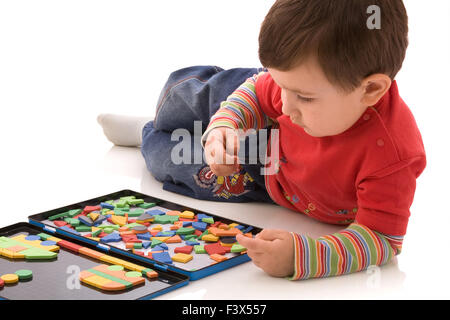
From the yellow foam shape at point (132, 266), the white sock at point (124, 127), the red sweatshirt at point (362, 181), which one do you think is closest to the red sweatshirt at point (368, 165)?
the red sweatshirt at point (362, 181)

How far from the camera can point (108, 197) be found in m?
1.45

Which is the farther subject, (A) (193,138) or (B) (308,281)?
(A) (193,138)

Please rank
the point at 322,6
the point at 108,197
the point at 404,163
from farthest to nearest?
the point at 108,197 → the point at 404,163 → the point at 322,6

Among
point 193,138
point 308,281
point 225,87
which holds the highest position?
point 225,87

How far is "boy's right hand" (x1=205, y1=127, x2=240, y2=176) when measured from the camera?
1229mm

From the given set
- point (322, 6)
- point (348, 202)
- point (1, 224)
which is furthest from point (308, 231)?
point (1, 224)

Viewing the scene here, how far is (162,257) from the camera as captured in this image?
1.15 m

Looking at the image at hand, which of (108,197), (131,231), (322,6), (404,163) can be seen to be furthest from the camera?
(108,197)

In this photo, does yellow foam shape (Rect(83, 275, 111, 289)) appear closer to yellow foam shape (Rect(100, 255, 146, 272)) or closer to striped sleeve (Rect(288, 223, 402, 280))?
yellow foam shape (Rect(100, 255, 146, 272))

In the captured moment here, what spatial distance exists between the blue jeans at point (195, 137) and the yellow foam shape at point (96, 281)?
0.47 meters

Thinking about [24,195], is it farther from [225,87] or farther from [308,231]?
[308,231]

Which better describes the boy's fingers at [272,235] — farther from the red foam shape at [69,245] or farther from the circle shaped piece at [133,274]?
the red foam shape at [69,245]

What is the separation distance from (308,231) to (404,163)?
28cm

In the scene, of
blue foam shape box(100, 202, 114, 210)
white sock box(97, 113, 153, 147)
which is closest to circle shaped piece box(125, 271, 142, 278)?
blue foam shape box(100, 202, 114, 210)
